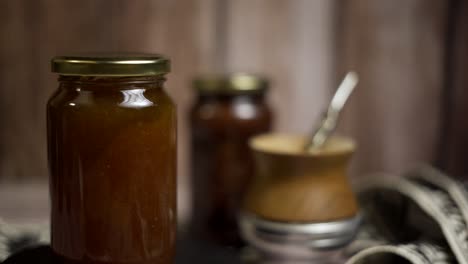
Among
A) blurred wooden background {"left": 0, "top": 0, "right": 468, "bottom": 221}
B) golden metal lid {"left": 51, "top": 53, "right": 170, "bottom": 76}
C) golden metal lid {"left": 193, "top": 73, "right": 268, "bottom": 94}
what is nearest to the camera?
golden metal lid {"left": 51, "top": 53, "right": 170, "bottom": 76}

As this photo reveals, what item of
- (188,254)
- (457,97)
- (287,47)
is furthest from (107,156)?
(457,97)

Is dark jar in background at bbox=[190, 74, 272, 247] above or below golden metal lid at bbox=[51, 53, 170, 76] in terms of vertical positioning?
below

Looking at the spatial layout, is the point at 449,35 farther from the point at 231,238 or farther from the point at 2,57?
the point at 2,57

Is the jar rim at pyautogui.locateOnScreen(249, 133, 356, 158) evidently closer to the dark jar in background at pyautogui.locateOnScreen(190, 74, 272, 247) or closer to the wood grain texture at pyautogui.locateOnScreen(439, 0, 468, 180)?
the dark jar in background at pyautogui.locateOnScreen(190, 74, 272, 247)

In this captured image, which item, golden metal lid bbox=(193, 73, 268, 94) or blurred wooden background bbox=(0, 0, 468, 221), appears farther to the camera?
blurred wooden background bbox=(0, 0, 468, 221)

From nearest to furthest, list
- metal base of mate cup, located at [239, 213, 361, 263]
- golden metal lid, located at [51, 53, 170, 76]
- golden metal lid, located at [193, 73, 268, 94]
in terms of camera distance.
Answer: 1. golden metal lid, located at [51, 53, 170, 76]
2. metal base of mate cup, located at [239, 213, 361, 263]
3. golden metal lid, located at [193, 73, 268, 94]

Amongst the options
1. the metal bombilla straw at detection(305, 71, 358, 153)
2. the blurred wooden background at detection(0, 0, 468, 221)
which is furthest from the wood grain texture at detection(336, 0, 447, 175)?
the metal bombilla straw at detection(305, 71, 358, 153)

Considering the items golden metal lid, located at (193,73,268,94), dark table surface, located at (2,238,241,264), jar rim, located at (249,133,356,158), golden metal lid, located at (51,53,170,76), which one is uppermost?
golden metal lid, located at (51,53,170,76)

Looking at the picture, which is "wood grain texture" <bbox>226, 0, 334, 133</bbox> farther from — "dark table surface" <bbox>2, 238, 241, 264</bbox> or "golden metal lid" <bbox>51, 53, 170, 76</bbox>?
"golden metal lid" <bbox>51, 53, 170, 76</bbox>

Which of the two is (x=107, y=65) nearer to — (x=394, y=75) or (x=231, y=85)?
(x=231, y=85)

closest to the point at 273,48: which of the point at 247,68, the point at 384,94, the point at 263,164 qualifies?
the point at 247,68
